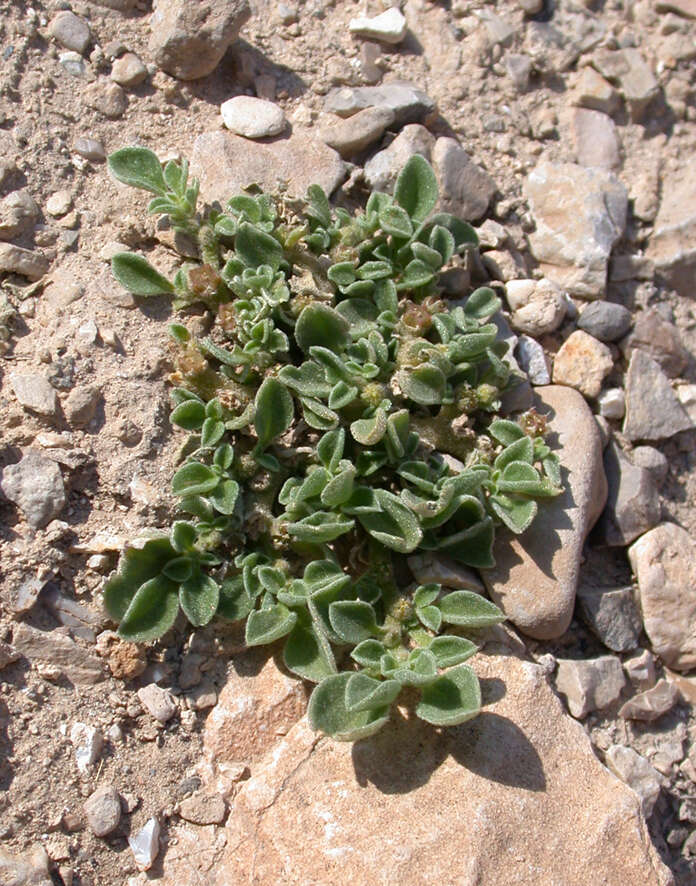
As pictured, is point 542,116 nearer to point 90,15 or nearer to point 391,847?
point 90,15

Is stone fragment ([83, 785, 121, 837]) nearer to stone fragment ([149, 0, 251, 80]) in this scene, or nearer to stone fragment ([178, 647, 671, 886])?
stone fragment ([178, 647, 671, 886])

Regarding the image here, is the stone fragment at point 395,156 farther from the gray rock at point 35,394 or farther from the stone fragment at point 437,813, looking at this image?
the stone fragment at point 437,813

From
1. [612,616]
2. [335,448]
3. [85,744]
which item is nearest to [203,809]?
[85,744]

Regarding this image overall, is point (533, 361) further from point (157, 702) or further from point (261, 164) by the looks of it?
point (157, 702)

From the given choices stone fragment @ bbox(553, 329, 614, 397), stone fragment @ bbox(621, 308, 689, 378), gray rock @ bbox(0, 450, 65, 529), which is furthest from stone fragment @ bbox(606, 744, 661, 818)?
gray rock @ bbox(0, 450, 65, 529)

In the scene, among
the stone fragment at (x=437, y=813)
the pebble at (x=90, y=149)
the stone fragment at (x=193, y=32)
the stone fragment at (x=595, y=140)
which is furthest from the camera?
the stone fragment at (x=595, y=140)

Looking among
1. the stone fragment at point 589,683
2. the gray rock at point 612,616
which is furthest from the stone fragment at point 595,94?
the stone fragment at point 589,683
